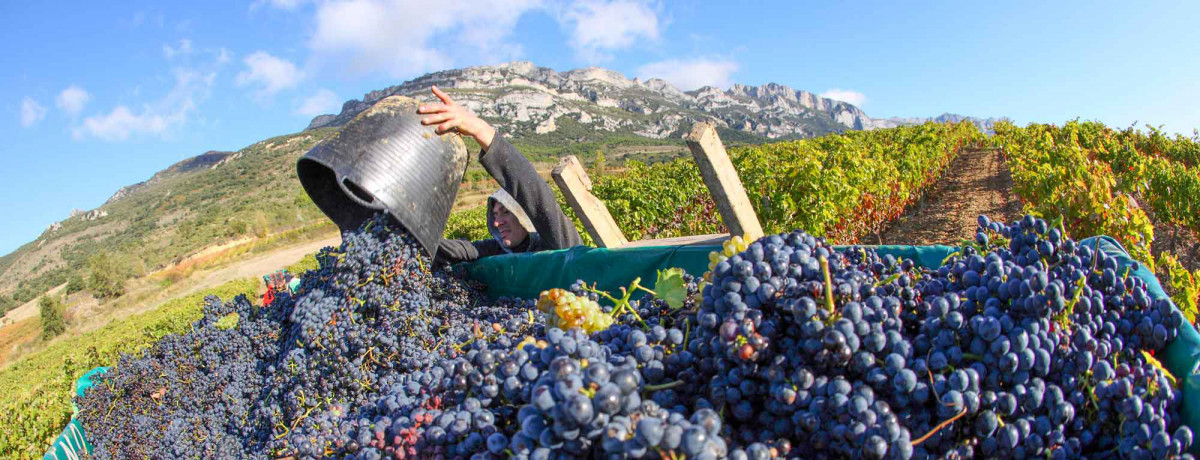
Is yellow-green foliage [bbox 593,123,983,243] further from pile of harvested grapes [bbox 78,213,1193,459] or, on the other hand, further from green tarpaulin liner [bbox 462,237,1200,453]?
pile of harvested grapes [bbox 78,213,1193,459]

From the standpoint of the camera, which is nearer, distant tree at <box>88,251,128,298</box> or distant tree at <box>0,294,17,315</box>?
→ distant tree at <box>88,251,128,298</box>

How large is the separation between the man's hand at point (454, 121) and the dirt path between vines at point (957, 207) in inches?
333

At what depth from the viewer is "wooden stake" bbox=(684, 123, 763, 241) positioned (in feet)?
7.16

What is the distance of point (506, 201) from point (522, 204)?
1.73ft

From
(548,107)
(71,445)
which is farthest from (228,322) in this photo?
(548,107)

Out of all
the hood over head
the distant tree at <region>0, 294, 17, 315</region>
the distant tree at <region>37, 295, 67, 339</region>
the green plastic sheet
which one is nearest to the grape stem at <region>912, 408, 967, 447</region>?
the green plastic sheet

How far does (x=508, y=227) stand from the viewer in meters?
3.71

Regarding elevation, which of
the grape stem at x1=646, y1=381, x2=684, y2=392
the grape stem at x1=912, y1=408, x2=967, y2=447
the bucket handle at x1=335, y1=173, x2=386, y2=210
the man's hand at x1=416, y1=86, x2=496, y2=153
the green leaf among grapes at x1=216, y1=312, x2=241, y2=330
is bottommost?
the grape stem at x1=912, y1=408, x2=967, y2=447

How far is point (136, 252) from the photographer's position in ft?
215

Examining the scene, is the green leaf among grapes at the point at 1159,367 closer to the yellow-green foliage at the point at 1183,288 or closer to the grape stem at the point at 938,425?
the grape stem at the point at 938,425

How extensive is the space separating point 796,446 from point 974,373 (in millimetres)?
347

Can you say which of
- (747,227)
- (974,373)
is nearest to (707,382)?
(974,373)

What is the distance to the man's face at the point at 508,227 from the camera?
12.1 feet

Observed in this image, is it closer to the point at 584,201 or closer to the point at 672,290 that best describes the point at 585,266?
the point at 584,201
